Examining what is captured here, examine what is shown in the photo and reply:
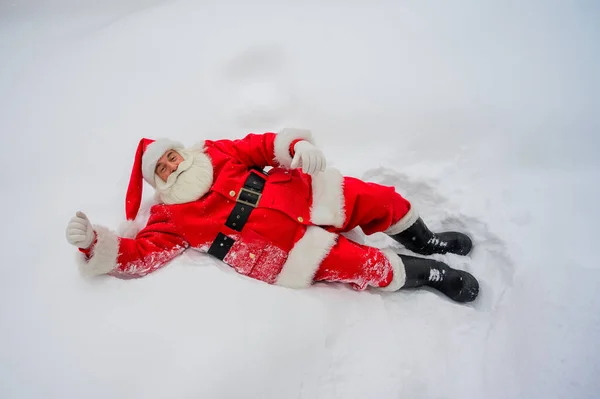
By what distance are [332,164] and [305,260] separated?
23.6 inches

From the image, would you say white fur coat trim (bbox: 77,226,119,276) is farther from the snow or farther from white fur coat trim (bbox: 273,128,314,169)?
white fur coat trim (bbox: 273,128,314,169)

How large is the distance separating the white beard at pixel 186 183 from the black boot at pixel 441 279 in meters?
0.74

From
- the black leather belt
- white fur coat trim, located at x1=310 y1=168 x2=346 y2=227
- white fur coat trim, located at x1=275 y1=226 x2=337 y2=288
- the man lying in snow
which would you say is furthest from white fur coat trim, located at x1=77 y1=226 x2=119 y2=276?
white fur coat trim, located at x1=310 y1=168 x2=346 y2=227

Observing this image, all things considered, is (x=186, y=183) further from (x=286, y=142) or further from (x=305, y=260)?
(x=305, y=260)

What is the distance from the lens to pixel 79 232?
1.00m

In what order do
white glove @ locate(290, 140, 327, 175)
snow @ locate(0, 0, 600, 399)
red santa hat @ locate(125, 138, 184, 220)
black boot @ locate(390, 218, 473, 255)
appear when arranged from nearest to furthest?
snow @ locate(0, 0, 600, 399)
white glove @ locate(290, 140, 327, 175)
red santa hat @ locate(125, 138, 184, 220)
black boot @ locate(390, 218, 473, 255)

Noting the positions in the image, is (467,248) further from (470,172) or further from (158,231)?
(158,231)

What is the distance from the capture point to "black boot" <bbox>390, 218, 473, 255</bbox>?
134 cm

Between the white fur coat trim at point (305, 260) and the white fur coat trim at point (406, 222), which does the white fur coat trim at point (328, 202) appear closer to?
the white fur coat trim at point (305, 260)

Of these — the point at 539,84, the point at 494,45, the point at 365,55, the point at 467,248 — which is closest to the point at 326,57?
the point at 365,55

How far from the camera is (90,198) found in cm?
152

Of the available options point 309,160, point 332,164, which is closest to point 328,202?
point 309,160

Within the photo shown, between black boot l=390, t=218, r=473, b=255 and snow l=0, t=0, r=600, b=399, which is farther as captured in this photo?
black boot l=390, t=218, r=473, b=255

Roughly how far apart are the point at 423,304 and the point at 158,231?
3.08 feet
